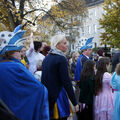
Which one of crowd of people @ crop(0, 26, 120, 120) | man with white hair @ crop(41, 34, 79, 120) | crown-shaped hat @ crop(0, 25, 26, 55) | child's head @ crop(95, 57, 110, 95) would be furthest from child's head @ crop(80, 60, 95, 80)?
crown-shaped hat @ crop(0, 25, 26, 55)

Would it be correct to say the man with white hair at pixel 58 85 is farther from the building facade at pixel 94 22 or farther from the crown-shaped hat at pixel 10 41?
the building facade at pixel 94 22

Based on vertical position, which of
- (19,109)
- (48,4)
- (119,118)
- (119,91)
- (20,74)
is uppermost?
(48,4)

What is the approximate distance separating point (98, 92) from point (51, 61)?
181 centimetres

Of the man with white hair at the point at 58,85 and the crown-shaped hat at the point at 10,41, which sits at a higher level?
the crown-shaped hat at the point at 10,41

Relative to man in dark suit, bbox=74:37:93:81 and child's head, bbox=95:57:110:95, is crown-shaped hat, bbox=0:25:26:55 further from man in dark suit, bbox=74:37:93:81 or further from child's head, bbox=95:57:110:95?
man in dark suit, bbox=74:37:93:81

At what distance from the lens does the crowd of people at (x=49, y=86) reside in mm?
2061

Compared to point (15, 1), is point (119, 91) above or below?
below

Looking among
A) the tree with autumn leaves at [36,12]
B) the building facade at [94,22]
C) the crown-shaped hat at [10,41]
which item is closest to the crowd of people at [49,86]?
the crown-shaped hat at [10,41]

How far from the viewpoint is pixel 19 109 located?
207cm

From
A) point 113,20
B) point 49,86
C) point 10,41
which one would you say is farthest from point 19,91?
point 113,20

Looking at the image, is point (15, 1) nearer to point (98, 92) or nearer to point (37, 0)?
point (37, 0)

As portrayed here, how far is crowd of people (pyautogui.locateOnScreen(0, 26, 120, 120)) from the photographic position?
2061mm

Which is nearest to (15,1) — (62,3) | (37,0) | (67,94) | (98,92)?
(37,0)

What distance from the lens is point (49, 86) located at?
117 inches
